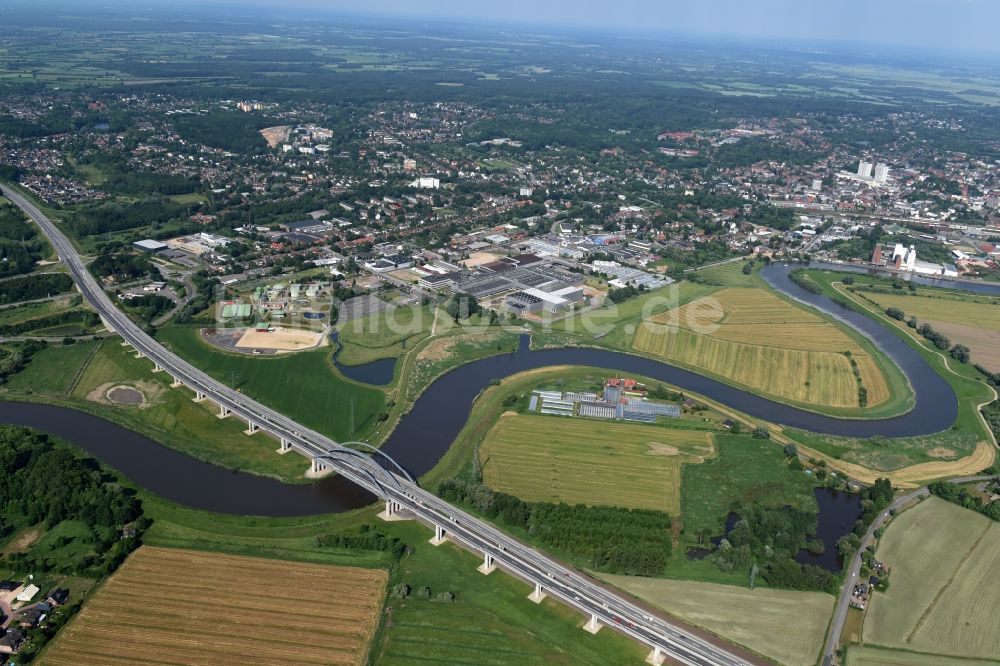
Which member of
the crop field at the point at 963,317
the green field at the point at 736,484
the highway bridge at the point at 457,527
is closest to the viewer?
the highway bridge at the point at 457,527

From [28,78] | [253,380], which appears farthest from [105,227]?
[28,78]

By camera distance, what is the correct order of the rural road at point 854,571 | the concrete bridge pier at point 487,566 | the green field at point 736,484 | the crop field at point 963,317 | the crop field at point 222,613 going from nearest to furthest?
the crop field at point 222,613 < the rural road at point 854,571 < the concrete bridge pier at point 487,566 < the green field at point 736,484 < the crop field at point 963,317

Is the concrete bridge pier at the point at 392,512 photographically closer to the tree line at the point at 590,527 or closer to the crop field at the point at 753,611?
the tree line at the point at 590,527

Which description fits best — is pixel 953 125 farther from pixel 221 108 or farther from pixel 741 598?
pixel 741 598

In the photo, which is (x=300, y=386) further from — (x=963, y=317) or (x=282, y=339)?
(x=963, y=317)

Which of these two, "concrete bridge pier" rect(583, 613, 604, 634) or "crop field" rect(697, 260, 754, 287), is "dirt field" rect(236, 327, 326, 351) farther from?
"crop field" rect(697, 260, 754, 287)

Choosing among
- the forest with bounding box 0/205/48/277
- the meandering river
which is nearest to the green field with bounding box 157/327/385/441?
the meandering river

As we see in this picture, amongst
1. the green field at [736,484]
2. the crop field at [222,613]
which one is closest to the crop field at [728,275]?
the green field at [736,484]
